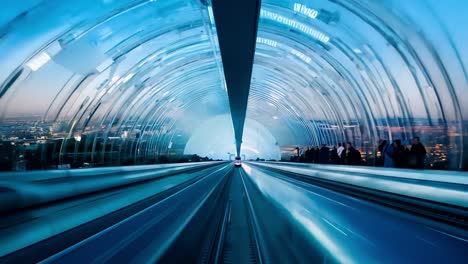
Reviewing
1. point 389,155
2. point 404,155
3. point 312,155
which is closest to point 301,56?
point 389,155

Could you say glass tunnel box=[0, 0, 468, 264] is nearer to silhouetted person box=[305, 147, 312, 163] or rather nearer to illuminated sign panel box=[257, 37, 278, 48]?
illuminated sign panel box=[257, 37, 278, 48]

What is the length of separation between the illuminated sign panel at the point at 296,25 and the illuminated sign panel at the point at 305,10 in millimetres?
902

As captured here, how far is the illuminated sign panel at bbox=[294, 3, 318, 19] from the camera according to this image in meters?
12.9

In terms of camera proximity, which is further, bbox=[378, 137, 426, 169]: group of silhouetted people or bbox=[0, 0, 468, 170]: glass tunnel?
bbox=[378, 137, 426, 169]: group of silhouetted people

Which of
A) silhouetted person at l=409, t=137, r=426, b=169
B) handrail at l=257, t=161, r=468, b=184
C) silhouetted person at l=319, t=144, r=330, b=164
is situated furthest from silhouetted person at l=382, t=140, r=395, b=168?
silhouetted person at l=319, t=144, r=330, b=164

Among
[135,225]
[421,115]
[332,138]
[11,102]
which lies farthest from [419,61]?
[332,138]

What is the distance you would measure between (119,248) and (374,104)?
49.1 feet

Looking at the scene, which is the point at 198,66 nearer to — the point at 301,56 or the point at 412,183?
the point at 301,56

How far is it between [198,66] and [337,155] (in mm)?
9015

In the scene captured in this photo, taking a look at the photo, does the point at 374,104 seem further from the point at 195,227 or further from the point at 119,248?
the point at 119,248

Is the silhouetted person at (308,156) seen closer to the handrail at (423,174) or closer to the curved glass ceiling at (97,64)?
the curved glass ceiling at (97,64)

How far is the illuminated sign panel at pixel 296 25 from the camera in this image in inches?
552

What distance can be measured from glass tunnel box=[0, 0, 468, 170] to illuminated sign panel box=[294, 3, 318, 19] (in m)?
0.05

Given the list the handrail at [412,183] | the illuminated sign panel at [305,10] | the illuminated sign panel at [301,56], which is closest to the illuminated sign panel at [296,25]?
the illuminated sign panel at [305,10]
